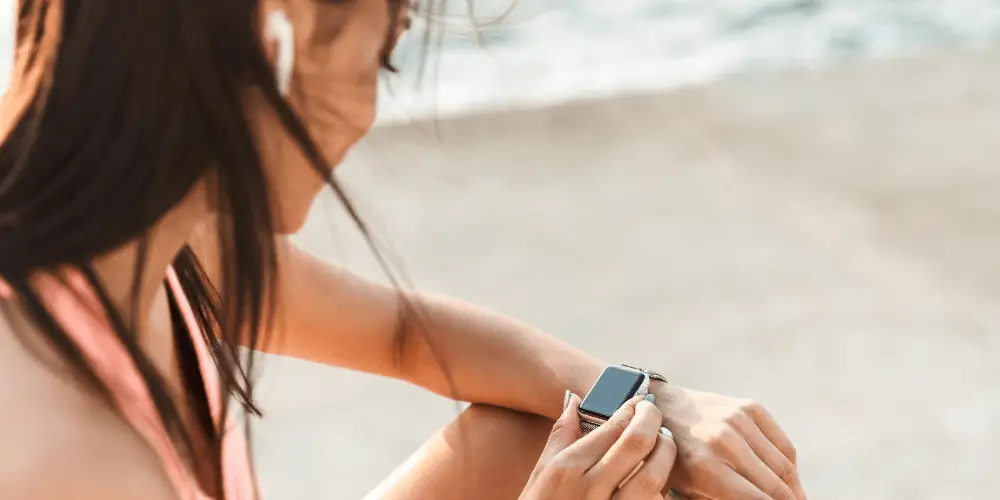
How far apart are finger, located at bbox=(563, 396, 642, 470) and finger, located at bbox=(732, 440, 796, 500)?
0.08m

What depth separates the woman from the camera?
1.33 ft

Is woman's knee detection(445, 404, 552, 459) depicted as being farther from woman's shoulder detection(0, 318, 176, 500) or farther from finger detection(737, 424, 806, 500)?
woman's shoulder detection(0, 318, 176, 500)

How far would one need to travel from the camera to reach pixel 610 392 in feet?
2.35

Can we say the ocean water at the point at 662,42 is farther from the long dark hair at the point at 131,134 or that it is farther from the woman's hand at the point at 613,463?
the long dark hair at the point at 131,134

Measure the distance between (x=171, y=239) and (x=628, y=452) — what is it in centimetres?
29

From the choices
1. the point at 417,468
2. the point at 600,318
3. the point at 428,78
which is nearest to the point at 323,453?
the point at 600,318

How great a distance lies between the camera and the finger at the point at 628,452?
1.97ft

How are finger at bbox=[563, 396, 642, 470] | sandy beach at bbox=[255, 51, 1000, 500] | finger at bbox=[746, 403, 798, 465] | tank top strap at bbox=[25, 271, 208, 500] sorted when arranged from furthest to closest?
sandy beach at bbox=[255, 51, 1000, 500], finger at bbox=[746, 403, 798, 465], finger at bbox=[563, 396, 642, 470], tank top strap at bbox=[25, 271, 208, 500]

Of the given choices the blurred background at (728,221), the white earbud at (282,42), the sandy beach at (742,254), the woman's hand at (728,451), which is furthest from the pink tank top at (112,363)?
the sandy beach at (742,254)

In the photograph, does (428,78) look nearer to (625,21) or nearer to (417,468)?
(625,21)

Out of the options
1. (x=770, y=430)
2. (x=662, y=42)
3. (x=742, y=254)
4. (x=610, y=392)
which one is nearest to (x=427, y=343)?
(x=610, y=392)

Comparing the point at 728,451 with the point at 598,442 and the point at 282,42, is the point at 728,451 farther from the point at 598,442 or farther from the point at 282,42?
the point at 282,42

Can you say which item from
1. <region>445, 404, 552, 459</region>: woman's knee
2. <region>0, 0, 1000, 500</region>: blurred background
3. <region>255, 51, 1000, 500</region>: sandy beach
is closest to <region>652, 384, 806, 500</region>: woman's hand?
<region>445, 404, 552, 459</region>: woman's knee

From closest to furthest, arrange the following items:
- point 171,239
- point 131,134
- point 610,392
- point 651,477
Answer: point 131,134 < point 171,239 < point 651,477 < point 610,392
